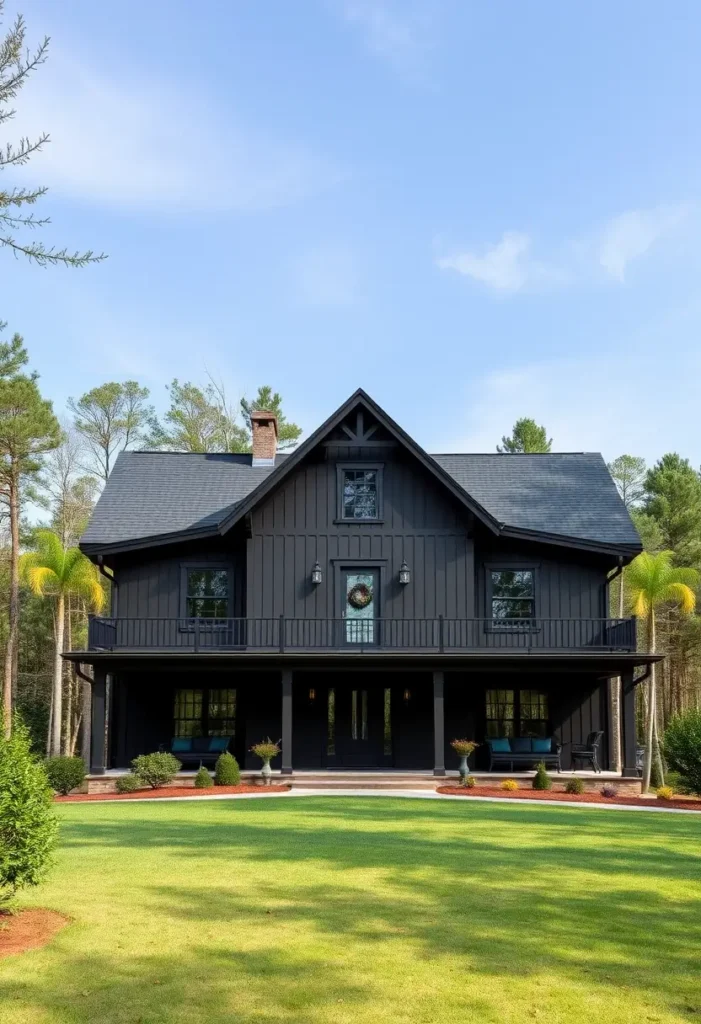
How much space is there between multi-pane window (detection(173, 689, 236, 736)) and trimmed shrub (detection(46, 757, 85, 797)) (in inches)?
136

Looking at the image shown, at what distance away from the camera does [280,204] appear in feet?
66.0

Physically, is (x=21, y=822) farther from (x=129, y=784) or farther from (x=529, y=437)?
(x=529, y=437)

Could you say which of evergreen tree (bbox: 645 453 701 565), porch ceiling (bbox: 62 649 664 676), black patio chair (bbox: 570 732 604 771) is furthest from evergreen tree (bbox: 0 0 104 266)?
evergreen tree (bbox: 645 453 701 565)

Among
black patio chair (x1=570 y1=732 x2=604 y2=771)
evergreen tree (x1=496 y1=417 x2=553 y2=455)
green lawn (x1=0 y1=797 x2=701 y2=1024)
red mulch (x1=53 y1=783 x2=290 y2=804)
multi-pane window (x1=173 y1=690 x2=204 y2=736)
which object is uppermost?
evergreen tree (x1=496 y1=417 x2=553 y2=455)

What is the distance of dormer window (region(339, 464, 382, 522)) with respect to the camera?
24.4m

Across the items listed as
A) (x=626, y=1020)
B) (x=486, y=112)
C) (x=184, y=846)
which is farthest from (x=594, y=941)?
(x=486, y=112)

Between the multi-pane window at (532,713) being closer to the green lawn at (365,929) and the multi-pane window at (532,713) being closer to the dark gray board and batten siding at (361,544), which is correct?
the dark gray board and batten siding at (361,544)

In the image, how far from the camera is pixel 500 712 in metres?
24.5

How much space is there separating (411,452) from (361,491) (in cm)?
172

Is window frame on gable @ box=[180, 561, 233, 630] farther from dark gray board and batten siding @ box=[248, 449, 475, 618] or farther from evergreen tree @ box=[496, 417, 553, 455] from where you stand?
evergreen tree @ box=[496, 417, 553, 455]

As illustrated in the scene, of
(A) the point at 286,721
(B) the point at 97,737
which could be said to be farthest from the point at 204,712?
(B) the point at 97,737

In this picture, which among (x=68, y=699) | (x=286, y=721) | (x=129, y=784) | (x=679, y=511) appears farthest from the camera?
(x=679, y=511)

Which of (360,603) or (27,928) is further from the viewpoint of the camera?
(360,603)

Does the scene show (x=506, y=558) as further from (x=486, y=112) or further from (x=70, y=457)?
(x=70, y=457)
